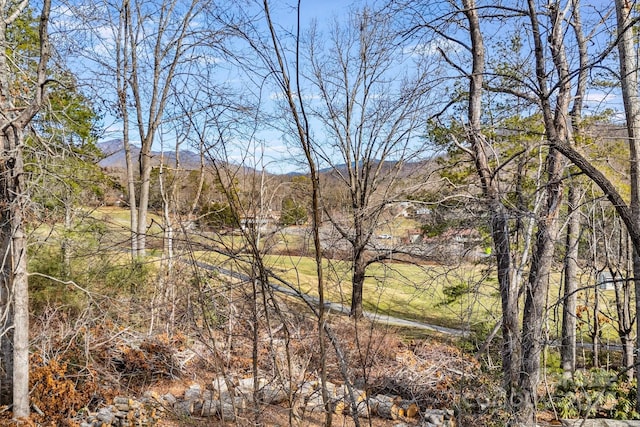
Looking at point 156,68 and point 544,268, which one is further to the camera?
point 156,68

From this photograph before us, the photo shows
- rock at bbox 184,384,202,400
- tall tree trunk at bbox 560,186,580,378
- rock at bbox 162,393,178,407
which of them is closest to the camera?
rock at bbox 162,393,178,407

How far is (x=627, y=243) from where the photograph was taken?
8805 millimetres

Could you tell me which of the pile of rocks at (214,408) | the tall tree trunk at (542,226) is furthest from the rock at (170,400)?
the tall tree trunk at (542,226)

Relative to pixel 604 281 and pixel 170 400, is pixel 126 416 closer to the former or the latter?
pixel 170 400

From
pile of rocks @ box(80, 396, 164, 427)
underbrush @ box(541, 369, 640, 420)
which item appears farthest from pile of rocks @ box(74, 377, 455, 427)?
underbrush @ box(541, 369, 640, 420)

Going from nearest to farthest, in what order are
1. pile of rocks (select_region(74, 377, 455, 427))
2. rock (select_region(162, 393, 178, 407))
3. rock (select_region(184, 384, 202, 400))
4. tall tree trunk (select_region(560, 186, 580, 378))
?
pile of rocks (select_region(74, 377, 455, 427)) < rock (select_region(162, 393, 178, 407)) < rock (select_region(184, 384, 202, 400)) < tall tree trunk (select_region(560, 186, 580, 378))

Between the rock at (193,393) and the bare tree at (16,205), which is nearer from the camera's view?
the bare tree at (16,205)

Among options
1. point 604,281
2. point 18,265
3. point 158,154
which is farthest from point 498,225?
point 158,154

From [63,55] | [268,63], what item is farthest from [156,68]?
[268,63]

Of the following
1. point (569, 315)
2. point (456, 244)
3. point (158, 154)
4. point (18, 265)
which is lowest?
point (569, 315)

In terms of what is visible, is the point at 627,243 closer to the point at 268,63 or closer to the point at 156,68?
the point at 268,63

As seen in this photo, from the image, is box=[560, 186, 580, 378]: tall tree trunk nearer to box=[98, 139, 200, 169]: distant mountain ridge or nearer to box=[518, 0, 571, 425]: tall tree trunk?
box=[518, 0, 571, 425]: tall tree trunk

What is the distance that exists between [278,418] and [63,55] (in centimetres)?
487

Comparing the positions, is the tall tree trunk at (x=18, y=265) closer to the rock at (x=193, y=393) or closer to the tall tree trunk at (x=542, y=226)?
the rock at (x=193, y=393)
